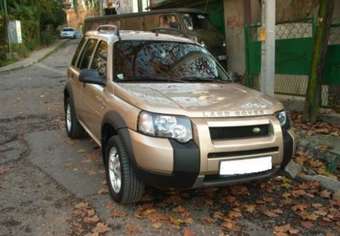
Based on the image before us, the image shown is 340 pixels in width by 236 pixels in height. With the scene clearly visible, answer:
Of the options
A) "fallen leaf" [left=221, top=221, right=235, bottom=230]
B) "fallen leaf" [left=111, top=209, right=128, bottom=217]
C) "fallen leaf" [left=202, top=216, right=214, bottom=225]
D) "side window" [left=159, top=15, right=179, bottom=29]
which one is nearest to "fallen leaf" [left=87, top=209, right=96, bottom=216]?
"fallen leaf" [left=111, top=209, right=128, bottom=217]

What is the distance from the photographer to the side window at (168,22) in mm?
14625

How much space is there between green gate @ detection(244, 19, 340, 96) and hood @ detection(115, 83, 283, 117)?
116 inches

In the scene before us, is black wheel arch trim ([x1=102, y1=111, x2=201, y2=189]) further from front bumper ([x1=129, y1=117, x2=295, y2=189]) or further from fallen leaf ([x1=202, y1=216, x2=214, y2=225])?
fallen leaf ([x1=202, y1=216, x2=214, y2=225])

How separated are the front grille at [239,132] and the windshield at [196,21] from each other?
10581 millimetres

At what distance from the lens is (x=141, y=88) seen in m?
4.63

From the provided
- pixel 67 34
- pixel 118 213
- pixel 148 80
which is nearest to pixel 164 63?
pixel 148 80

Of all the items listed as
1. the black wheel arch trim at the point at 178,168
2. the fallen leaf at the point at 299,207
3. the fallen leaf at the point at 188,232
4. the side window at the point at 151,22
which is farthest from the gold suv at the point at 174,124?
the side window at the point at 151,22

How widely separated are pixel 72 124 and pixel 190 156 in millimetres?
3615

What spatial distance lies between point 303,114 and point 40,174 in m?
4.24

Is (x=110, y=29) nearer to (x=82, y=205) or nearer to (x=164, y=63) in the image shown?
(x=164, y=63)

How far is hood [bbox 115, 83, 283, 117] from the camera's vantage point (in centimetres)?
403

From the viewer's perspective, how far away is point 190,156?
384cm

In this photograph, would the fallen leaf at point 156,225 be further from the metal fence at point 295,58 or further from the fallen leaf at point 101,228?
the metal fence at point 295,58

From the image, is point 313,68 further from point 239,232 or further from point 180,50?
point 239,232
